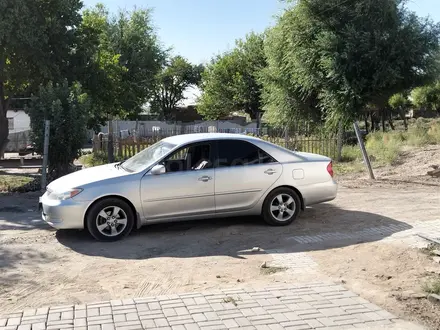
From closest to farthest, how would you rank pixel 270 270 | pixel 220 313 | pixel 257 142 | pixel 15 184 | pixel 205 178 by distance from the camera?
pixel 220 313 → pixel 270 270 → pixel 205 178 → pixel 257 142 → pixel 15 184

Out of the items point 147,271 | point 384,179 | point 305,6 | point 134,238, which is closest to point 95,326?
point 147,271

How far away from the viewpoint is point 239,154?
7.91 m

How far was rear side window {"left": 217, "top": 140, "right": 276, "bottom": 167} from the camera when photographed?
7832 mm

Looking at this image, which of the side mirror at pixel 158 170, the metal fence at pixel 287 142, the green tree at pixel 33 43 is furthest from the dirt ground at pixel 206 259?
the metal fence at pixel 287 142

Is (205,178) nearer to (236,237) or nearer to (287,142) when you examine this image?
(236,237)

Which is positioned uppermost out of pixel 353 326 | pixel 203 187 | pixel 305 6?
pixel 305 6

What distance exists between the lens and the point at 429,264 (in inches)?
228

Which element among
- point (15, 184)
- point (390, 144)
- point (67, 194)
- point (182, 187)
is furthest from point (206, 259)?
point (390, 144)

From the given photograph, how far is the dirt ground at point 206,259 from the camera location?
16.8 ft

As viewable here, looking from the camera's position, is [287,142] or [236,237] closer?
[236,237]

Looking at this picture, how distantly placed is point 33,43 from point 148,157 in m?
8.01

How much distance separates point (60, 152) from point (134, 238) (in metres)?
5.48

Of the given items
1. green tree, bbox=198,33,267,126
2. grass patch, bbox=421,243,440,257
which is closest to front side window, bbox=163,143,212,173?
grass patch, bbox=421,243,440,257

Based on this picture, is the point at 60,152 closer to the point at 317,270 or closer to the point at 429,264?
the point at 317,270
